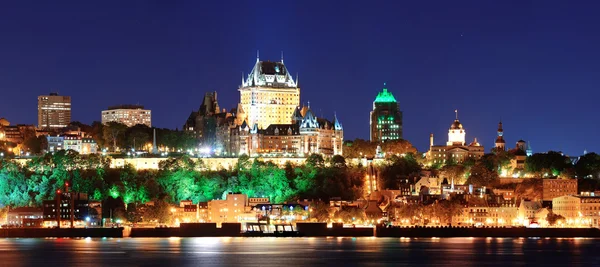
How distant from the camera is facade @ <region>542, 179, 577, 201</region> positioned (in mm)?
143500

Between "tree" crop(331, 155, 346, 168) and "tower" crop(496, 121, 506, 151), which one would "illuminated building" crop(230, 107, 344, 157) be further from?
"tower" crop(496, 121, 506, 151)

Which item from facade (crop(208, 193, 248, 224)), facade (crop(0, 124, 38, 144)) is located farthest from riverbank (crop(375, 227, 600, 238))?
facade (crop(0, 124, 38, 144))

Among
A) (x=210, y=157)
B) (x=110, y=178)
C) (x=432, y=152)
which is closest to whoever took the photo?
(x=110, y=178)

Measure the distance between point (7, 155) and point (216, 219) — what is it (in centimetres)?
3810

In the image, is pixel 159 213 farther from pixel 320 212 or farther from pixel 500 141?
pixel 500 141

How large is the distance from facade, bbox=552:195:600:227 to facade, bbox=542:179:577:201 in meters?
7.75

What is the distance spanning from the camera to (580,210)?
13412 centimetres

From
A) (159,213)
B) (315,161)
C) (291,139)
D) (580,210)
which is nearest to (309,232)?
(159,213)

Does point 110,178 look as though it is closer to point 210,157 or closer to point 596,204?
point 210,157

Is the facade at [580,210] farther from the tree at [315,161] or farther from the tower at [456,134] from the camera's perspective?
the tower at [456,134]

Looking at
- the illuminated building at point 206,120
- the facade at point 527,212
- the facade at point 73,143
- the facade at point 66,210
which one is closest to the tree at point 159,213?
the facade at point 66,210

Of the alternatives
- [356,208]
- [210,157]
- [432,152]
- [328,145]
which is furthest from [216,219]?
[432,152]

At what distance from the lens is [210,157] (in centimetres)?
15788

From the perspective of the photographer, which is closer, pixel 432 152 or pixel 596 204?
pixel 596 204
